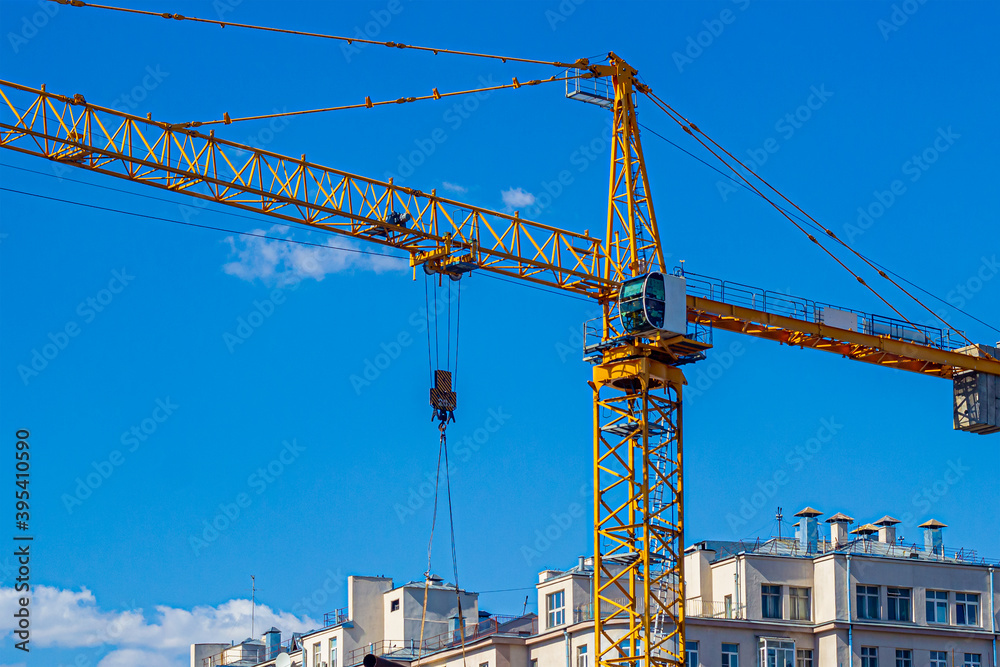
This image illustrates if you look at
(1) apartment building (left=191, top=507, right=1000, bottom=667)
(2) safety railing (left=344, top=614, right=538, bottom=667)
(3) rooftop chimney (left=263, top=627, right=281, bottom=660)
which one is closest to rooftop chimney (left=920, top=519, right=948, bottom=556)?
(1) apartment building (left=191, top=507, right=1000, bottom=667)

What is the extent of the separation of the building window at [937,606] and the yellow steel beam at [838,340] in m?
10.0

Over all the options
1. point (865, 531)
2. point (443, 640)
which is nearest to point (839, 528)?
point (865, 531)

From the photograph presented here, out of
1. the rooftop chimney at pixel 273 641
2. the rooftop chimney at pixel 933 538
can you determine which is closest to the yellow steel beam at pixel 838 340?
the rooftop chimney at pixel 933 538

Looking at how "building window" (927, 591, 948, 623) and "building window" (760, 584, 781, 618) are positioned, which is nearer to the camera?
"building window" (760, 584, 781, 618)

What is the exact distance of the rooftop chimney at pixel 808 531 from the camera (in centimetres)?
7775

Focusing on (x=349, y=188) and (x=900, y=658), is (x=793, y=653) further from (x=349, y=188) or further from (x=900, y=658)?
(x=349, y=188)

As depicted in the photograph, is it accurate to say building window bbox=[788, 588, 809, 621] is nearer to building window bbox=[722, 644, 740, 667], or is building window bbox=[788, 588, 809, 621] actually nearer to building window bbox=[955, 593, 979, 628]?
building window bbox=[722, 644, 740, 667]

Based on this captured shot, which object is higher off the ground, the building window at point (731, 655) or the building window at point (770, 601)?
the building window at point (770, 601)

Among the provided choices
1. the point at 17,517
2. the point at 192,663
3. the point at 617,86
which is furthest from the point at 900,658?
the point at 192,663

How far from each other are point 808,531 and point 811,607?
4.43 meters

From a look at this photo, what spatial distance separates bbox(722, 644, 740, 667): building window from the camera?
72.6m

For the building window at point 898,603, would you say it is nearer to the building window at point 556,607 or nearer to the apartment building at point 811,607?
the apartment building at point 811,607

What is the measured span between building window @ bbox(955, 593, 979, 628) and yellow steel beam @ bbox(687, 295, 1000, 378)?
10146 mm

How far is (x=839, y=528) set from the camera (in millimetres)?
78562
